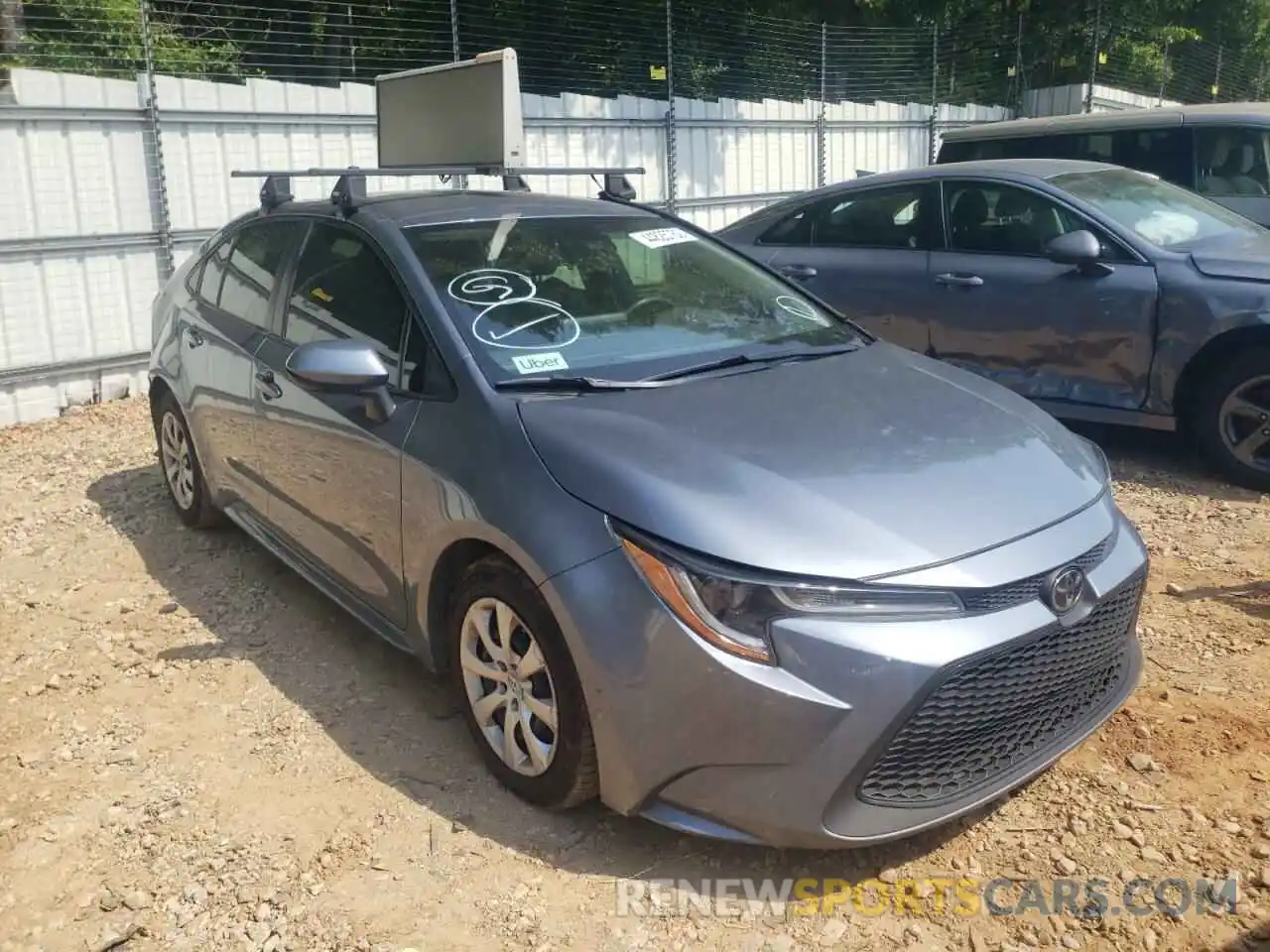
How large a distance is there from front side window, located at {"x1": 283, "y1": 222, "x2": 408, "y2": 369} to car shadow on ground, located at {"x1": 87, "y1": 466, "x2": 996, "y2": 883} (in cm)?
109

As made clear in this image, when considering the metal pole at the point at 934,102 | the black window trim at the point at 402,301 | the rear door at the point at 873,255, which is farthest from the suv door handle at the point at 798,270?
the metal pole at the point at 934,102

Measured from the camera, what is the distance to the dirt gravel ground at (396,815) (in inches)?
104

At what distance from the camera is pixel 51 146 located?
7504 mm

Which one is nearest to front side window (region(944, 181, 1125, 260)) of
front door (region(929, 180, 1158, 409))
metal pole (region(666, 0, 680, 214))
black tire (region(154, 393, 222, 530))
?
front door (region(929, 180, 1158, 409))

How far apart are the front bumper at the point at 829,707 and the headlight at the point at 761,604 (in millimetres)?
27

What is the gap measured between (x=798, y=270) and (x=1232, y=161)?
346 cm

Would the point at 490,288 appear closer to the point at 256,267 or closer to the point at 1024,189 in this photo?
the point at 256,267

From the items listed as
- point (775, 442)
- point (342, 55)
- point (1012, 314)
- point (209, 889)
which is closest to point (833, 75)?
point (342, 55)

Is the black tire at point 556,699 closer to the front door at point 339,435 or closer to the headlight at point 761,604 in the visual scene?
the headlight at point 761,604

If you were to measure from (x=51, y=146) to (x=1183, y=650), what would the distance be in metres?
7.23

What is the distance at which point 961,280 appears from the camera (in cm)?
635

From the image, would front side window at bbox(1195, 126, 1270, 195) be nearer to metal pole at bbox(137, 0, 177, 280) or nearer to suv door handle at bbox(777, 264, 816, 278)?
suv door handle at bbox(777, 264, 816, 278)

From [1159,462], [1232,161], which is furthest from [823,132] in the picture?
[1159,462]

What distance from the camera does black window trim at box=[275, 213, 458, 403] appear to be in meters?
3.33
